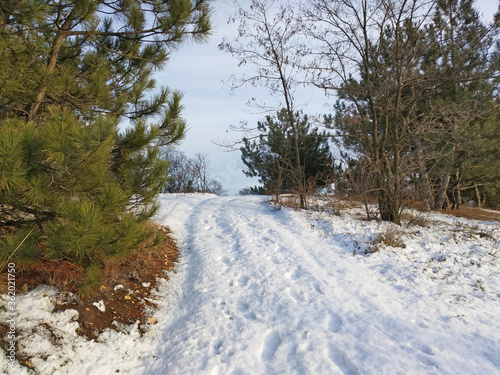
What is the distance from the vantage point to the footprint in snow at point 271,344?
2812 mm

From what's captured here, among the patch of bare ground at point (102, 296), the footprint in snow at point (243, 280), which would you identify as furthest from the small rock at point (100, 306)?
the footprint in snow at point (243, 280)

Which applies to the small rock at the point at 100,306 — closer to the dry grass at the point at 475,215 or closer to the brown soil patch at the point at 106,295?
the brown soil patch at the point at 106,295

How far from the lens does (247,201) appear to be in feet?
35.1

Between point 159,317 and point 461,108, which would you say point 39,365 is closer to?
point 159,317

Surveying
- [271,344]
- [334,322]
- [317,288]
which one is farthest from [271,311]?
[317,288]

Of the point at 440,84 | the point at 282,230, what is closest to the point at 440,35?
the point at 440,84

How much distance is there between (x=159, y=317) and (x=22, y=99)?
304 cm

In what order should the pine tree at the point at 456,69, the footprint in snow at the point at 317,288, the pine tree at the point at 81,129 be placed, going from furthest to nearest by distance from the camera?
the pine tree at the point at 456,69 < the footprint in snow at the point at 317,288 < the pine tree at the point at 81,129

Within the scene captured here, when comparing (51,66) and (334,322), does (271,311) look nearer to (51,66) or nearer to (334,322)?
(334,322)

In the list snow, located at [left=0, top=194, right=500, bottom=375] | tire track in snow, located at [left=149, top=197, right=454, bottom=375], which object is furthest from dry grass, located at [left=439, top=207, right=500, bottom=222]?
tire track in snow, located at [left=149, top=197, right=454, bottom=375]

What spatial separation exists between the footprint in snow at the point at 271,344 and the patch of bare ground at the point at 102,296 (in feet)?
4.51

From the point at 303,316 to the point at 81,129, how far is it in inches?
116

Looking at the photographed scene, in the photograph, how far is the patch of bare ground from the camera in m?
3.05

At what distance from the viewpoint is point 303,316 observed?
3334 mm
